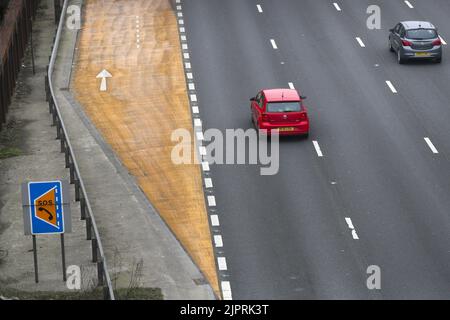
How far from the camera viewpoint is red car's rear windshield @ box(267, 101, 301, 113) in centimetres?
4316

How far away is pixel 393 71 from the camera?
169 feet

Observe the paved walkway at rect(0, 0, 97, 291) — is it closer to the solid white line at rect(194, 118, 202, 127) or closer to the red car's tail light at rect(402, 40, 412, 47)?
the solid white line at rect(194, 118, 202, 127)

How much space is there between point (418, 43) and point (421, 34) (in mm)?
451

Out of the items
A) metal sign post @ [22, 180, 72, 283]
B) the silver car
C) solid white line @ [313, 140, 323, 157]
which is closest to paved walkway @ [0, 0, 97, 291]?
metal sign post @ [22, 180, 72, 283]

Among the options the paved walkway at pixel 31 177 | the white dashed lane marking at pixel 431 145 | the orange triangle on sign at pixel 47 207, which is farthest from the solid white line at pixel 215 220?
the white dashed lane marking at pixel 431 145

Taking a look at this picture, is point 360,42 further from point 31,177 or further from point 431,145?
point 31,177

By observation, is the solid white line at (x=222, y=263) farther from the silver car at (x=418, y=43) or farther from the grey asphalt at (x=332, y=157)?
the silver car at (x=418, y=43)

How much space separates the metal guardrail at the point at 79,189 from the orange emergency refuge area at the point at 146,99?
136 centimetres

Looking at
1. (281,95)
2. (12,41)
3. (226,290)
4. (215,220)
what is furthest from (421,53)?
(226,290)

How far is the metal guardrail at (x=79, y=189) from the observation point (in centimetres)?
2912

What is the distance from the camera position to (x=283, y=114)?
42938 millimetres

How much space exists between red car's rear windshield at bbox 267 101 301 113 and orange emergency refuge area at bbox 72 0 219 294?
3.10 metres

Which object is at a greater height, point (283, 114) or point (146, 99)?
point (283, 114)
